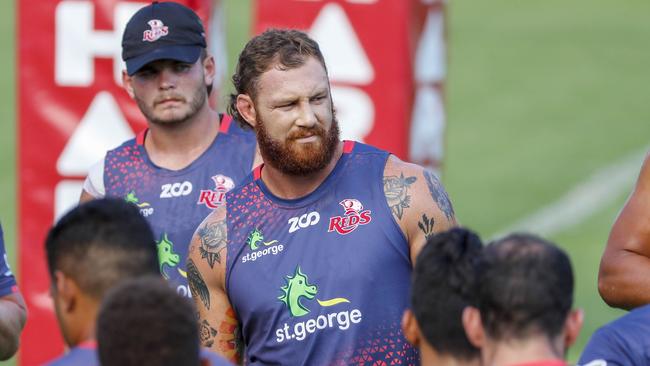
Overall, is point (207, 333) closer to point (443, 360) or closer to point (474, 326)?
point (443, 360)

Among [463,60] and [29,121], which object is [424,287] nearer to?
[29,121]

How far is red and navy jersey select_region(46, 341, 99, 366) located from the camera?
13.5 feet

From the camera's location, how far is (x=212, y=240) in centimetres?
566

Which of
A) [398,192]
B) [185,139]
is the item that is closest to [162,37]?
[185,139]

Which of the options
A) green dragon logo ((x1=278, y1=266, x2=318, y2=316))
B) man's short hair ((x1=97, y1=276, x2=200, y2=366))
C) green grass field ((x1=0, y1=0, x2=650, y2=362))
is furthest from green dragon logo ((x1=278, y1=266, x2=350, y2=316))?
green grass field ((x1=0, y1=0, x2=650, y2=362))

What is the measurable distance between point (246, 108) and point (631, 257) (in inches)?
65.8

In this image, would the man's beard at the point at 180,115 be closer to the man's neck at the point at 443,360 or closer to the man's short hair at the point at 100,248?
the man's short hair at the point at 100,248

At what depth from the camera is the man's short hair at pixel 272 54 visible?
5664 millimetres

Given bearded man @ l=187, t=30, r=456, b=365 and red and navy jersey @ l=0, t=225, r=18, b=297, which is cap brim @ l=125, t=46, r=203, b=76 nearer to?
bearded man @ l=187, t=30, r=456, b=365

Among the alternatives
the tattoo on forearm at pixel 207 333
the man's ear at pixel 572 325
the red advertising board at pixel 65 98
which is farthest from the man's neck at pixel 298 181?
the red advertising board at pixel 65 98

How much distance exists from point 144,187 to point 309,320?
1587 millimetres

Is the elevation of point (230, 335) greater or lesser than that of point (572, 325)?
lesser

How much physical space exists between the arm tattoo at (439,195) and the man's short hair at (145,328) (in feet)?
6.04

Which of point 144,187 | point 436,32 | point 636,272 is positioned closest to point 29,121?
point 144,187
